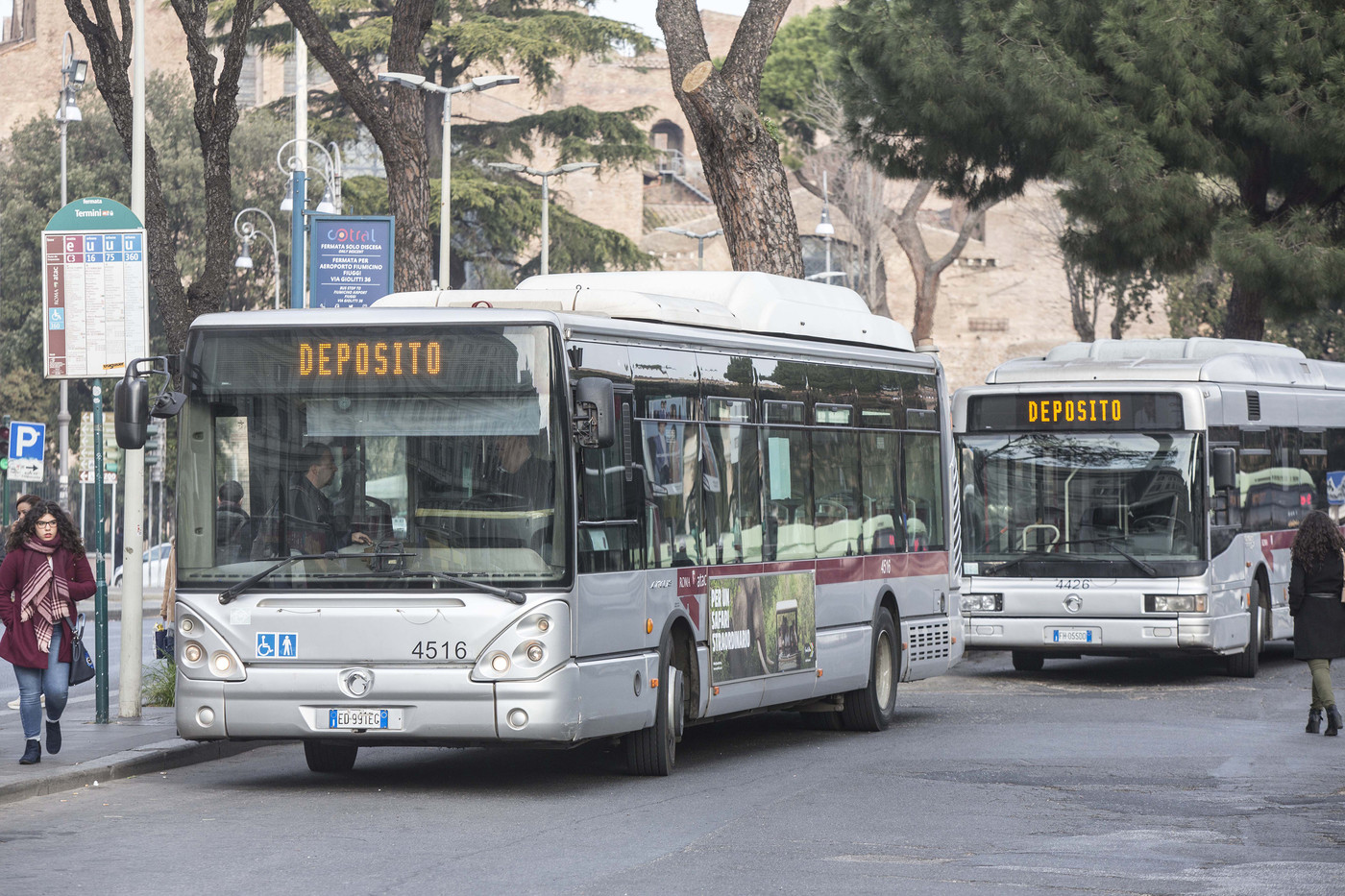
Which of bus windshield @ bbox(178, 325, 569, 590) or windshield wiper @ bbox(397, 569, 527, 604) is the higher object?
bus windshield @ bbox(178, 325, 569, 590)

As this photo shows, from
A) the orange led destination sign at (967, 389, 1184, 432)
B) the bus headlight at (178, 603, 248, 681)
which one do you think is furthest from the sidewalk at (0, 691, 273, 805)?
the orange led destination sign at (967, 389, 1184, 432)

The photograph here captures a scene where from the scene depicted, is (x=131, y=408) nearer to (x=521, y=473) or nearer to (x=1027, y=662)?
(x=521, y=473)

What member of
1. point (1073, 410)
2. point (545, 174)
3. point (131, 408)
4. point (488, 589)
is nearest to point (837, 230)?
point (545, 174)

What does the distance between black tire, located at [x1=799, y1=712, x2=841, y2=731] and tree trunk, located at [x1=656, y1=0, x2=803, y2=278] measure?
6.06 m

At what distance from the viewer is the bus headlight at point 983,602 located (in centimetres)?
1852

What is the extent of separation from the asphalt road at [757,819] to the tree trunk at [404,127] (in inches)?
249

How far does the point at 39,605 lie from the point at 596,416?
11.1 ft

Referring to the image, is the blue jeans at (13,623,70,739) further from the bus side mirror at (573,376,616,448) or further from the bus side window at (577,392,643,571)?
the bus side mirror at (573,376,616,448)

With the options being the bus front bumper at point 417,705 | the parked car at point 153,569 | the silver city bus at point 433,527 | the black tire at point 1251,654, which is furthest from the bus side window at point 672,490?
the parked car at point 153,569

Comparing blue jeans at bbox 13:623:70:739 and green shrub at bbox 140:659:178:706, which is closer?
blue jeans at bbox 13:623:70:739

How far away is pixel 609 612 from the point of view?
10.8 metres

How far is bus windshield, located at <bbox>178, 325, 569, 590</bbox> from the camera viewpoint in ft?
34.0

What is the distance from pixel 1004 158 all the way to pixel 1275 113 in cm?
403

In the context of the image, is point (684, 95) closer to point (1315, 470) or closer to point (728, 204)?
point (728, 204)
